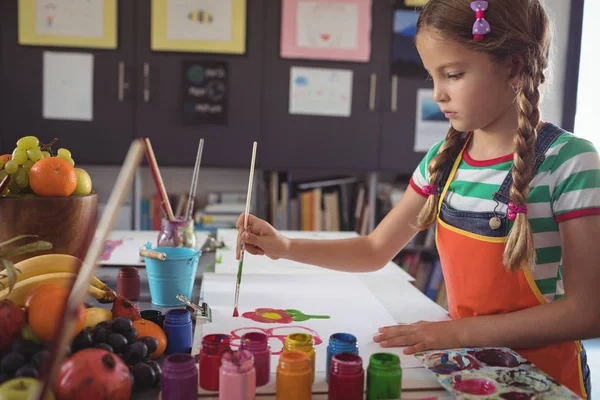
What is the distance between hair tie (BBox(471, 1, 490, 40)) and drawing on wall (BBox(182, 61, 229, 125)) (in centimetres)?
224

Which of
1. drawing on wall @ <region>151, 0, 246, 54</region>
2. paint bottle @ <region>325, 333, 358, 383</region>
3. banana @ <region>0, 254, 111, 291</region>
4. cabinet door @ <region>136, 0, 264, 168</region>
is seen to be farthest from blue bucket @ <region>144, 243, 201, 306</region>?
drawing on wall @ <region>151, 0, 246, 54</region>

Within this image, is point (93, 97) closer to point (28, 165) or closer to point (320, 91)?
point (320, 91)

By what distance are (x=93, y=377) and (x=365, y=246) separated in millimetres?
825

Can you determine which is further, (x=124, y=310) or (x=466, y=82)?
(x=466, y=82)

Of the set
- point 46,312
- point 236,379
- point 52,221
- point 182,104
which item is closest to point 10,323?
point 46,312

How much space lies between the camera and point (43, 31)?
300 cm

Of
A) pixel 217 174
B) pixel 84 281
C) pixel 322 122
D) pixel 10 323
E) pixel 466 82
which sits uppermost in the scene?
pixel 466 82

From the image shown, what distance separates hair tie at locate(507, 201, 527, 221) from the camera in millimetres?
1020

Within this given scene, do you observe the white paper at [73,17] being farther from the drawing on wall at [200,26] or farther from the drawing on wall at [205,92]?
the drawing on wall at [205,92]

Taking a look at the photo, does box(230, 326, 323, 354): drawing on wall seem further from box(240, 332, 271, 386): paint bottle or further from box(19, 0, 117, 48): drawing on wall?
box(19, 0, 117, 48): drawing on wall

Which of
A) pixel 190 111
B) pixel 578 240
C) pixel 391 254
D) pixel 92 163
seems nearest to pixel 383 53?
pixel 190 111

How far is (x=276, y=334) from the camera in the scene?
0.96 m

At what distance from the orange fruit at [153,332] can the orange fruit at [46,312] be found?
88mm

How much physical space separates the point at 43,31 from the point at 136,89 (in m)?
0.53
